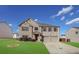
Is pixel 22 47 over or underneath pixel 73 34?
underneath

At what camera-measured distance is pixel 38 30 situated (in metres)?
2.60

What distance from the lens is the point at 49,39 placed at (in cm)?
263

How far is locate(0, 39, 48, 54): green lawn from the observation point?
255 centimetres

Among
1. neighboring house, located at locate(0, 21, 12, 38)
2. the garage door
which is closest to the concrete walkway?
the garage door

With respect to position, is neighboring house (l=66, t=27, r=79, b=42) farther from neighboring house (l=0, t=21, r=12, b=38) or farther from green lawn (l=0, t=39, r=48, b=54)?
neighboring house (l=0, t=21, r=12, b=38)

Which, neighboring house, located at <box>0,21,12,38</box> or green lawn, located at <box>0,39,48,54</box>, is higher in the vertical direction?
neighboring house, located at <box>0,21,12,38</box>

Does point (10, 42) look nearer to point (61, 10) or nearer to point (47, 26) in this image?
point (47, 26)

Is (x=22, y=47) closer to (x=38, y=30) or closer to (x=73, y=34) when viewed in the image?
(x=38, y=30)

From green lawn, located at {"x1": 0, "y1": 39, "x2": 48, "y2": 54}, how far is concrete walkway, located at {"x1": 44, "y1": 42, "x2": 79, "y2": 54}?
0.17 feet

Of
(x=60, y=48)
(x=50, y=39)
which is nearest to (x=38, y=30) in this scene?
(x=50, y=39)

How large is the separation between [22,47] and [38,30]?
0.80 feet

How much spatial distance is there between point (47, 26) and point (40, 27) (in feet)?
0.25
